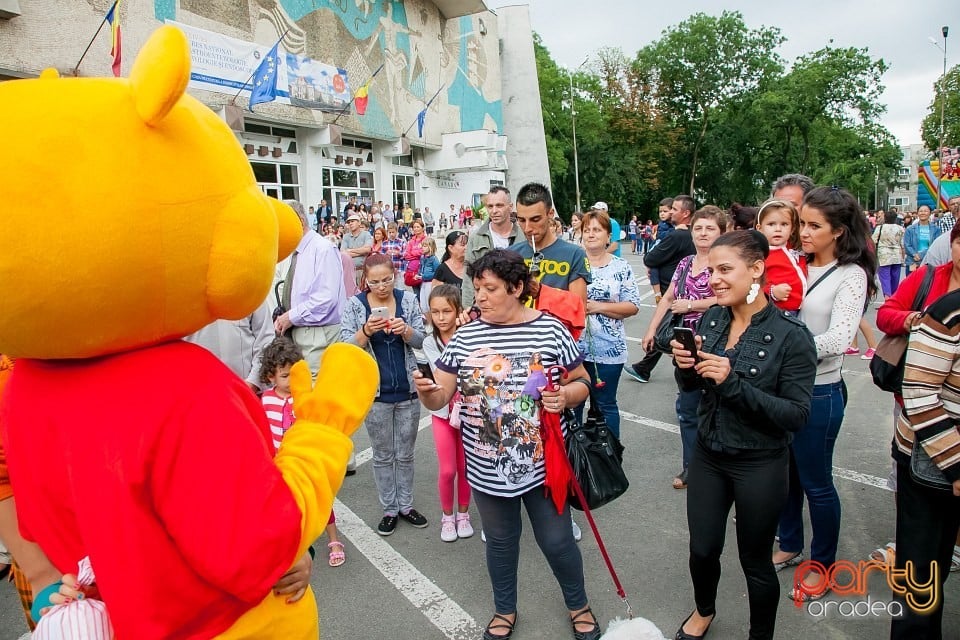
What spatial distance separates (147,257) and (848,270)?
10.6 ft

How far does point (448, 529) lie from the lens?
390 cm

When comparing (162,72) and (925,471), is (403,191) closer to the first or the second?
(925,471)

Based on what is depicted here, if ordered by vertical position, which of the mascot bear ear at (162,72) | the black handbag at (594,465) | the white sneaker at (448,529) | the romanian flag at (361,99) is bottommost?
the white sneaker at (448,529)

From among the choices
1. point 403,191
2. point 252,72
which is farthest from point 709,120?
point 252,72

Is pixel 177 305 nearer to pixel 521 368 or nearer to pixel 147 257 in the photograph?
Result: pixel 147 257

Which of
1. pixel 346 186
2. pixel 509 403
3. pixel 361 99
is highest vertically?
pixel 361 99

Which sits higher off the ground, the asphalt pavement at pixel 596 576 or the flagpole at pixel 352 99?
the flagpole at pixel 352 99

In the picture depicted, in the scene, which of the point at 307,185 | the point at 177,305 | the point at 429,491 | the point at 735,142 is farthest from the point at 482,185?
the point at 177,305

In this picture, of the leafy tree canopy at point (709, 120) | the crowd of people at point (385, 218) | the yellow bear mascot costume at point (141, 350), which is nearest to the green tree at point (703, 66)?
the leafy tree canopy at point (709, 120)

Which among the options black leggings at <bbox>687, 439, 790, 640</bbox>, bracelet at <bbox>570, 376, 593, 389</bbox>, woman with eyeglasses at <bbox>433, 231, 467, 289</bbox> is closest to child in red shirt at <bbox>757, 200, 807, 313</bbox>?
black leggings at <bbox>687, 439, 790, 640</bbox>

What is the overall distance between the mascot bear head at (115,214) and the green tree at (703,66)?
45.6 meters

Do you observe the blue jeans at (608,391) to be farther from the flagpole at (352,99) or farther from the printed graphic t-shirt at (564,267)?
the flagpole at (352,99)

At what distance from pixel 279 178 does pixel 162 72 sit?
20351 millimetres

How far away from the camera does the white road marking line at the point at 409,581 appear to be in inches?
120
